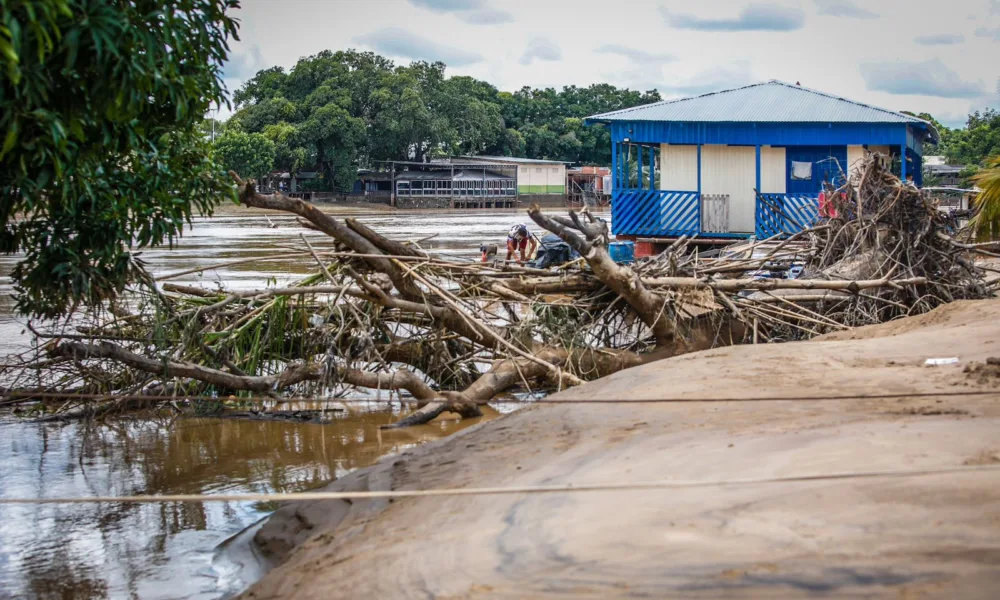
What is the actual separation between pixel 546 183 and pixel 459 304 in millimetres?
57872

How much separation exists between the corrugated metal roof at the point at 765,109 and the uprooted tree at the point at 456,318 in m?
8.67

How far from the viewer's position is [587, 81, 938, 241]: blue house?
19344 millimetres

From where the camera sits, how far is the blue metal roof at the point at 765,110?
1928cm

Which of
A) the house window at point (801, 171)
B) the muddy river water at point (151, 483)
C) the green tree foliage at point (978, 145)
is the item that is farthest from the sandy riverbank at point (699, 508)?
the green tree foliage at point (978, 145)

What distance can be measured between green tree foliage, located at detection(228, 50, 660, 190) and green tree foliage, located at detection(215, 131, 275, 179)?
1.68m

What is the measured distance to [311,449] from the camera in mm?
8336

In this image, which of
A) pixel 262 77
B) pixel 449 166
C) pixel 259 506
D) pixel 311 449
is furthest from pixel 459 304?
pixel 262 77

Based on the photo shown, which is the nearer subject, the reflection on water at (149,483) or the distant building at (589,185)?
the reflection on water at (149,483)

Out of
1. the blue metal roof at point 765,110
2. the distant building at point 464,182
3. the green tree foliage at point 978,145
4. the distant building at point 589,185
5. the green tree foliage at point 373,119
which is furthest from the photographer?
the distant building at point 589,185

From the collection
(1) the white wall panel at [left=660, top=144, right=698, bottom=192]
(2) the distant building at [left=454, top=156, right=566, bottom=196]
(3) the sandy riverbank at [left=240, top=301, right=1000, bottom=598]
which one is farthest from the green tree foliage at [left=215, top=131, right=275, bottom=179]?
(3) the sandy riverbank at [left=240, top=301, right=1000, bottom=598]

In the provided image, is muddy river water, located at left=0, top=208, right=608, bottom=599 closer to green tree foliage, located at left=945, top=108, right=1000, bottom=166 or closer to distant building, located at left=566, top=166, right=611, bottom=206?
green tree foliage, located at left=945, top=108, right=1000, bottom=166

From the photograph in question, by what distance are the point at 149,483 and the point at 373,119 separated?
54687 millimetres

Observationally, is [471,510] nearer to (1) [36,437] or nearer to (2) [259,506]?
A: (2) [259,506]

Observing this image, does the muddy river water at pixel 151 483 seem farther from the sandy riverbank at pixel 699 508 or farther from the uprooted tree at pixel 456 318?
the sandy riverbank at pixel 699 508
